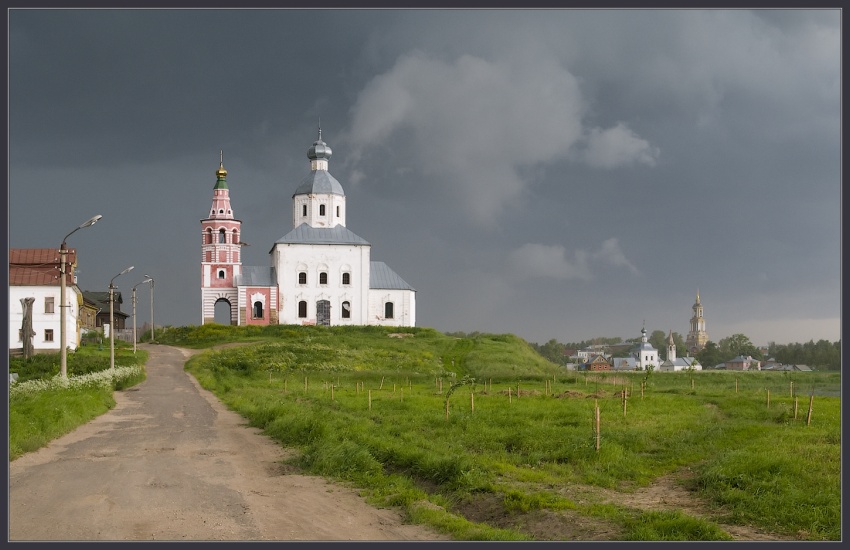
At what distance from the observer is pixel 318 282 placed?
65125 mm

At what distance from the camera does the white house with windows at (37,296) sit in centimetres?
4603

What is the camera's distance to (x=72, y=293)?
1930 inches

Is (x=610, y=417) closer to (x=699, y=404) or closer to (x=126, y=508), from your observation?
(x=699, y=404)

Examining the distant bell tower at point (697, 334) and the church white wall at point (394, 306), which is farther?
the distant bell tower at point (697, 334)

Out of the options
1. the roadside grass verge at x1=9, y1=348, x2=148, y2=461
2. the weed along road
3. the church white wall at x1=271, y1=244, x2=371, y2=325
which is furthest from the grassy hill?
the weed along road

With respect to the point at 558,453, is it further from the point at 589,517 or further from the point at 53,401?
the point at 53,401

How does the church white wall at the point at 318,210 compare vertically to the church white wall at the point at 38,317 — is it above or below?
above

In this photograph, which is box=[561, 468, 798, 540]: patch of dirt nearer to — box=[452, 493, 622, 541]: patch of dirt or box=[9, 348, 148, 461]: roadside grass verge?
box=[452, 493, 622, 541]: patch of dirt

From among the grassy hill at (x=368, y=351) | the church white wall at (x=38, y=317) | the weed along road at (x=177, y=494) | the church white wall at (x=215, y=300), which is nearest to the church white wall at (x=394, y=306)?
the grassy hill at (x=368, y=351)

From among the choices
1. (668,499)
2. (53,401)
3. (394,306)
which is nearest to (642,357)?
(394,306)

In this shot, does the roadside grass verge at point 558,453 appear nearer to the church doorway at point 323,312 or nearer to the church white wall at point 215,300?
the church doorway at point 323,312

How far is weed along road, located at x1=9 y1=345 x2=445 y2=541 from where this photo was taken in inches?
410

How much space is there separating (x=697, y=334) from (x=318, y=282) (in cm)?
9293

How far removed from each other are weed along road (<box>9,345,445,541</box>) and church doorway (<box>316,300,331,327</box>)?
44204 mm
